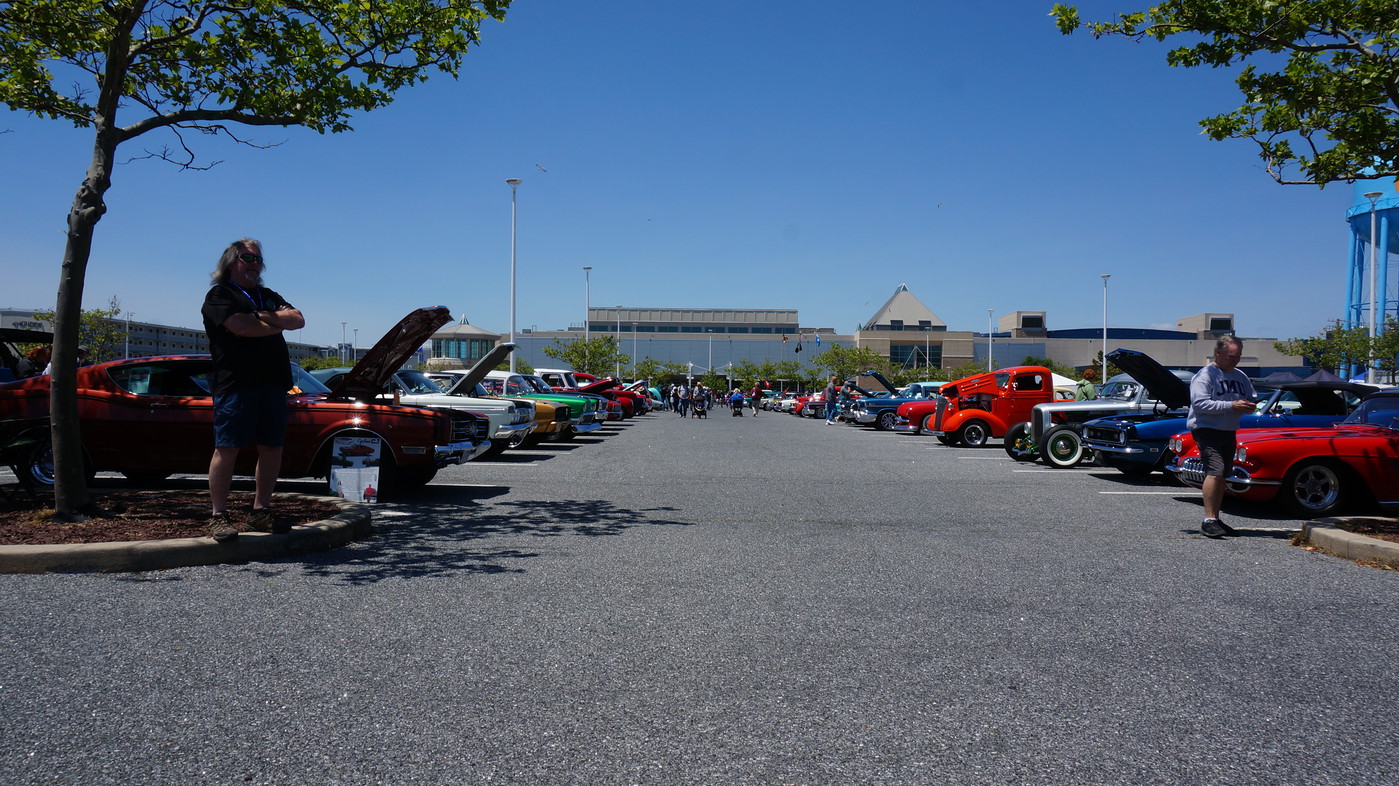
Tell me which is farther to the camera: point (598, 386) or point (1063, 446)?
point (598, 386)

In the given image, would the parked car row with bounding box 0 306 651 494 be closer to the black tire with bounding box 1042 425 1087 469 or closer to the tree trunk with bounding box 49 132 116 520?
the tree trunk with bounding box 49 132 116 520

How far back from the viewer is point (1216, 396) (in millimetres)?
7223

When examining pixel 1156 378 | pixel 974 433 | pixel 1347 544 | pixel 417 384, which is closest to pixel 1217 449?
pixel 1347 544

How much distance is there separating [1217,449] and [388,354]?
7.77 m

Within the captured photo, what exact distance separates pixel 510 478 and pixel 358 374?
8.07 ft

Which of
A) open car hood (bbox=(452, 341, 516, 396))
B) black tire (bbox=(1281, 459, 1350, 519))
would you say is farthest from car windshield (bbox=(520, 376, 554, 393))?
black tire (bbox=(1281, 459, 1350, 519))

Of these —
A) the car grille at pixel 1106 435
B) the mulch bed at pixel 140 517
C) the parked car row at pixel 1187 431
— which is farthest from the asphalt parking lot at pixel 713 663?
the car grille at pixel 1106 435

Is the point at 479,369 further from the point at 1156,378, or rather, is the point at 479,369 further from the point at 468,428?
the point at 1156,378

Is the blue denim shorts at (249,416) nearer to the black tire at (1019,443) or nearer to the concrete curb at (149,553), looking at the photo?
the concrete curb at (149,553)

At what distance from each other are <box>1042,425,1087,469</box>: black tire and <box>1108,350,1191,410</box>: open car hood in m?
1.39

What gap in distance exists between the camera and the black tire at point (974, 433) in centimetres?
1911

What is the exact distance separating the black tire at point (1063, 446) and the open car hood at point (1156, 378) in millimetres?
1394

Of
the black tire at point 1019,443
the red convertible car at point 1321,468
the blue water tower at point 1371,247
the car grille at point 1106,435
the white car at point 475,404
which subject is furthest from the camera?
the blue water tower at point 1371,247

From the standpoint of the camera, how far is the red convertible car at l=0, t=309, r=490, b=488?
866 cm
